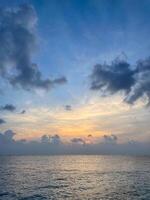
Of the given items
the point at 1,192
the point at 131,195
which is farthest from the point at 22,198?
the point at 131,195

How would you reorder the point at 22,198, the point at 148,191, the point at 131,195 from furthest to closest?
the point at 148,191 → the point at 131,195 → the point at 22,198

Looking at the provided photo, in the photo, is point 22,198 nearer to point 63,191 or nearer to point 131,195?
point 63,191

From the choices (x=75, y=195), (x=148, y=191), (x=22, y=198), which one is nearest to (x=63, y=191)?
(x=75, y=195)

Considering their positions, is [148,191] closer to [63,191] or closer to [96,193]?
[96,193]

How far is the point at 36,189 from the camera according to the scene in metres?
65.6

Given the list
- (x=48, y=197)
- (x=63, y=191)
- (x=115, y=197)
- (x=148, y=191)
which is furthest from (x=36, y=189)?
(x=148, y=191)

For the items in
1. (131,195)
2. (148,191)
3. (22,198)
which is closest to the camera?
(22,198)

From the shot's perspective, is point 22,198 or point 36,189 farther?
point 36,189

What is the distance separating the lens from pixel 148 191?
6341cm

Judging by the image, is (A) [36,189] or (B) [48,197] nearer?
(B) [48,197]

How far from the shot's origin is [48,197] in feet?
183

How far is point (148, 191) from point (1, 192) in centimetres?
3237

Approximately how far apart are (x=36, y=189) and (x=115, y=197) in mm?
19953

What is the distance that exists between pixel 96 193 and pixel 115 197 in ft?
20.8
